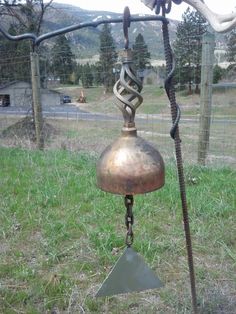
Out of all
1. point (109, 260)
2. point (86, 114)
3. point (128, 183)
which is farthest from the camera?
point (86, 114)

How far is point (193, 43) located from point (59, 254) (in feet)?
13.7

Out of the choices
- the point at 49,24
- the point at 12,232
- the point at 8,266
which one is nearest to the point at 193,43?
the point at 12,232

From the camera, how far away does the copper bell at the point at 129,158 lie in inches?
45.9

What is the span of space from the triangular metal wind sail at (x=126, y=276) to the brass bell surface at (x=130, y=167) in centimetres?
40

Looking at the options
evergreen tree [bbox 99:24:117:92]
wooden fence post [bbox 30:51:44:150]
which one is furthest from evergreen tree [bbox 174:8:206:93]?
wooden fence post [bbox 30:51:44:150]

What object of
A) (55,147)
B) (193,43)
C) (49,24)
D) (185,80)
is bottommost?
(55,147)

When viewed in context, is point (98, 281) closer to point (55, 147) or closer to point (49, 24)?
point (55, 147)

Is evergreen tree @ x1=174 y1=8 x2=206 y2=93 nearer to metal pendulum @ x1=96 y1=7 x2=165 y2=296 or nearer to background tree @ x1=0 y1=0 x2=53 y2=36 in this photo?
background tree @ x1=0 y1=0 x2=53 y2=36

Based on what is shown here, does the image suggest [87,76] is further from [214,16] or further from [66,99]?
[214,16]

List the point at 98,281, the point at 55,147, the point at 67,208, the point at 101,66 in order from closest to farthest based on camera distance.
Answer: the point at 98,281
the point at 67,208
the point at 55,147
the point at 101,66

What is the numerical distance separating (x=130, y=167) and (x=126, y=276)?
55 centimetres

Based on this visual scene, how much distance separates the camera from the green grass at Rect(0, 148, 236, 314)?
2.25 meters

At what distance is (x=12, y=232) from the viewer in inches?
120

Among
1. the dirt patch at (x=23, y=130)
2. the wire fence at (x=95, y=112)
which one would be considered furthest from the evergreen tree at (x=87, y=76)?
the dirt patch at (x=23, y=130)
